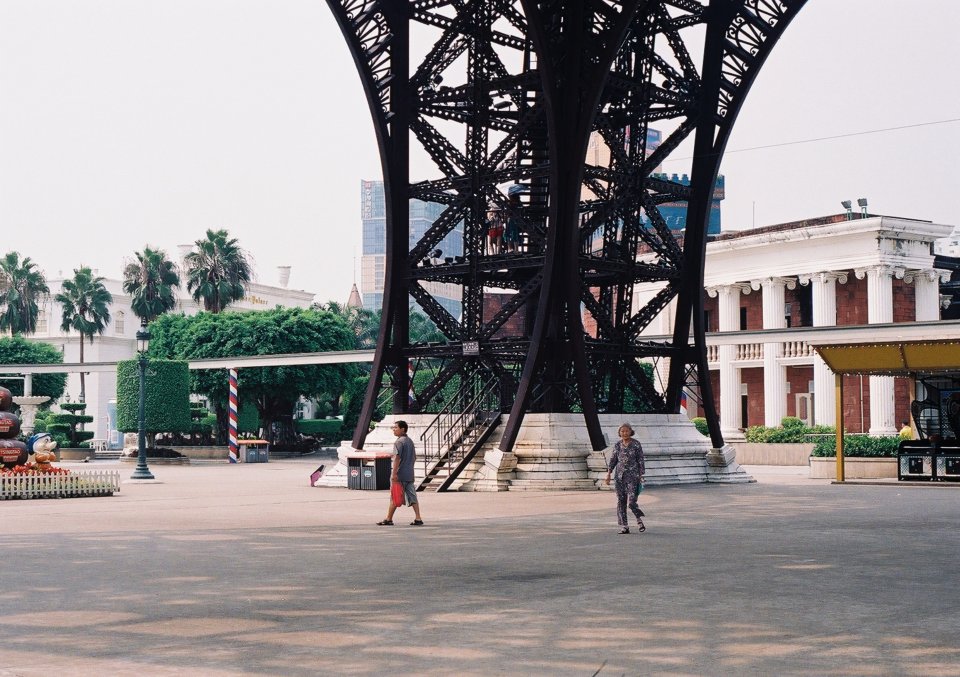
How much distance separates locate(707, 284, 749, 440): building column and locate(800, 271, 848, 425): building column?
6.16 metres

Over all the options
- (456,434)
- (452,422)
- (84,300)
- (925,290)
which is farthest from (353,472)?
(84,300)

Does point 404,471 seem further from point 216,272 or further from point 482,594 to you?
point 216,272

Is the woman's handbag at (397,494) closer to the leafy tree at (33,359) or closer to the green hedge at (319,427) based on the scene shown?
the green hedge at (319,427)

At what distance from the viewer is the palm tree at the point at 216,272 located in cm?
9675

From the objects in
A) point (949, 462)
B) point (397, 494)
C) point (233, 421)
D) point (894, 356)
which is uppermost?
point (894, 356)

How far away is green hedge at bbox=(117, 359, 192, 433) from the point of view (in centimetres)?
6550

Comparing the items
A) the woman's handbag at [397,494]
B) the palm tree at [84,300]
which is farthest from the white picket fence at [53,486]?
the palm tree at [84,300]

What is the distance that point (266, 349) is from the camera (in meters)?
77.9

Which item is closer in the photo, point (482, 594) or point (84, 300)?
point (482, 594)

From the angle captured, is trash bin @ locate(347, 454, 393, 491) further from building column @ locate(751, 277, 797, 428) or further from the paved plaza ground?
building column @ locate(751, 277, 797, 428)

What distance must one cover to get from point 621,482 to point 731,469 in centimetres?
1731

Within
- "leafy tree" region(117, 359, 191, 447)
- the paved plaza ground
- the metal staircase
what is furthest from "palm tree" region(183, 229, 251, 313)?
the paved plaza ground

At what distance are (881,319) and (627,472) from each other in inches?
2155

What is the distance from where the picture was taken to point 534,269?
3422 cm
